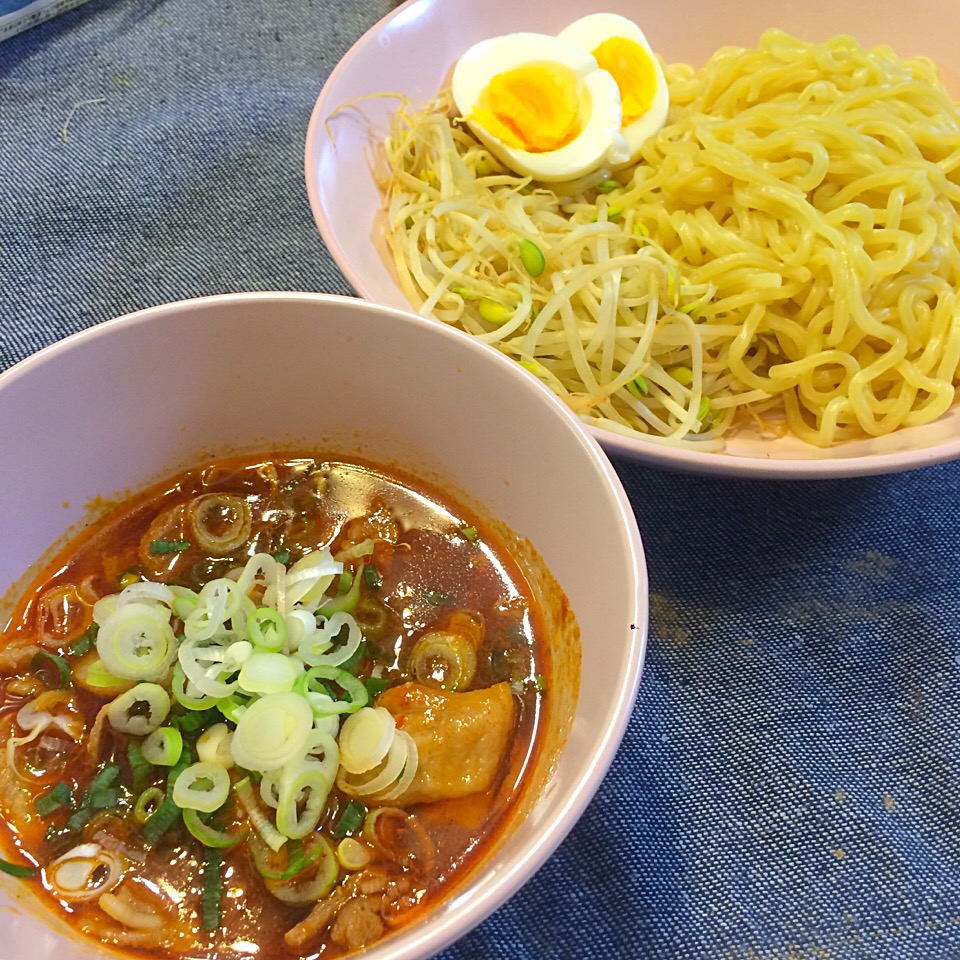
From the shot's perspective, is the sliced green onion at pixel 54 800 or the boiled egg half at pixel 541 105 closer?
the sliced green onion at pixel 54 800

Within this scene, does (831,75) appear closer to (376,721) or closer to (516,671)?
(516,671)

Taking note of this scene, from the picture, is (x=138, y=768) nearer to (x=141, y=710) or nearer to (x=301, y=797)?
(x=141, y=710)

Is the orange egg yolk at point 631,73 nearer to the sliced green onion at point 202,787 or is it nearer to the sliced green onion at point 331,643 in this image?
the sliced green onion at point 331,643

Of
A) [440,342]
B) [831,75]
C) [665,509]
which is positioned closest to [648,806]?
[665,509]

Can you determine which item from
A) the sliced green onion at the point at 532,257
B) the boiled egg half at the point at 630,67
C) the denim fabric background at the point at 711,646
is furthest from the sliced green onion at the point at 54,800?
the boiled egg half at the point at 630,67

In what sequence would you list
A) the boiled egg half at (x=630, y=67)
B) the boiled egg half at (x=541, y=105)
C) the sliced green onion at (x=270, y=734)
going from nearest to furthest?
the sliced green onion at (x=270, y=734)
the boiled egg half at (x=541, y=105)
the boiled egg half at (x=630, y=67)

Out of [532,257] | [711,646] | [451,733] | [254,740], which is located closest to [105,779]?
[254,740]
